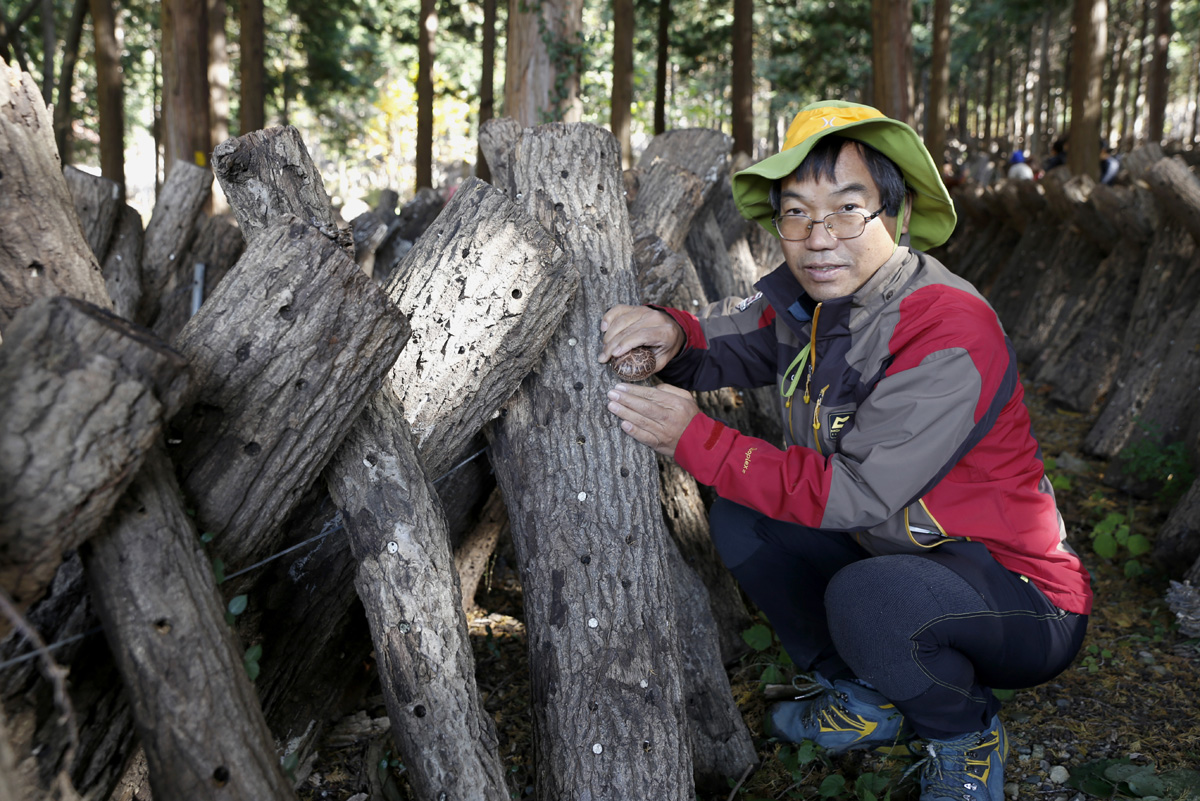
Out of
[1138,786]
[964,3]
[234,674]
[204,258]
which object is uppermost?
[964,3]

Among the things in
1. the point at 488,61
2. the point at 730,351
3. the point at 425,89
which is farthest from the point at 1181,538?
the point at 488,61

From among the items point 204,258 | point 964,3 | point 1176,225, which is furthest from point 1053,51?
point 204,258

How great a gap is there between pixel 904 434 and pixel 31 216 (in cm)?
201

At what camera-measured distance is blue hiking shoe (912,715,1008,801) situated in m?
2.22

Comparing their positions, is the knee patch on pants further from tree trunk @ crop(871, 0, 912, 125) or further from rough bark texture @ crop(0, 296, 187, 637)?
tree trunk @ crop(871, 0, 912, 125)

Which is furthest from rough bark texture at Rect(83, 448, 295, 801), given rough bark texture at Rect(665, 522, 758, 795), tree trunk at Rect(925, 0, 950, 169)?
tree trunk at Rect(925, 0, 950, 169)

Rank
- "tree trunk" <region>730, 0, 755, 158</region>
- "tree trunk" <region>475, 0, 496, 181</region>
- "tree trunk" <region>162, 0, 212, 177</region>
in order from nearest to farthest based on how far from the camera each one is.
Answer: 1. "tree trunk" <region>162, 0, 212, 177</region>
2. "tree trunk" <region>730, 0, 755, 158</region>
3. "tree trunk" <region>475, 0, 496, 181</region>

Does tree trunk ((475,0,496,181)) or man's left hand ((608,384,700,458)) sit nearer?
man's left hand ((608,384,700,458))

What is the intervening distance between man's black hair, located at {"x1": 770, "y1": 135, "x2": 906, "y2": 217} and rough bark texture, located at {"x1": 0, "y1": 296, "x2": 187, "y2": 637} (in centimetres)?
166

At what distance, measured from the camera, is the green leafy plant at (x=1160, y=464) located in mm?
3928

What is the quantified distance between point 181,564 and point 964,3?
30779mm

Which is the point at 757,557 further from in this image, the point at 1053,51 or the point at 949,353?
the point at 1053,51

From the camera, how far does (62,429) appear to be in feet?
4.29

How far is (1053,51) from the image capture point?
1394 inches
